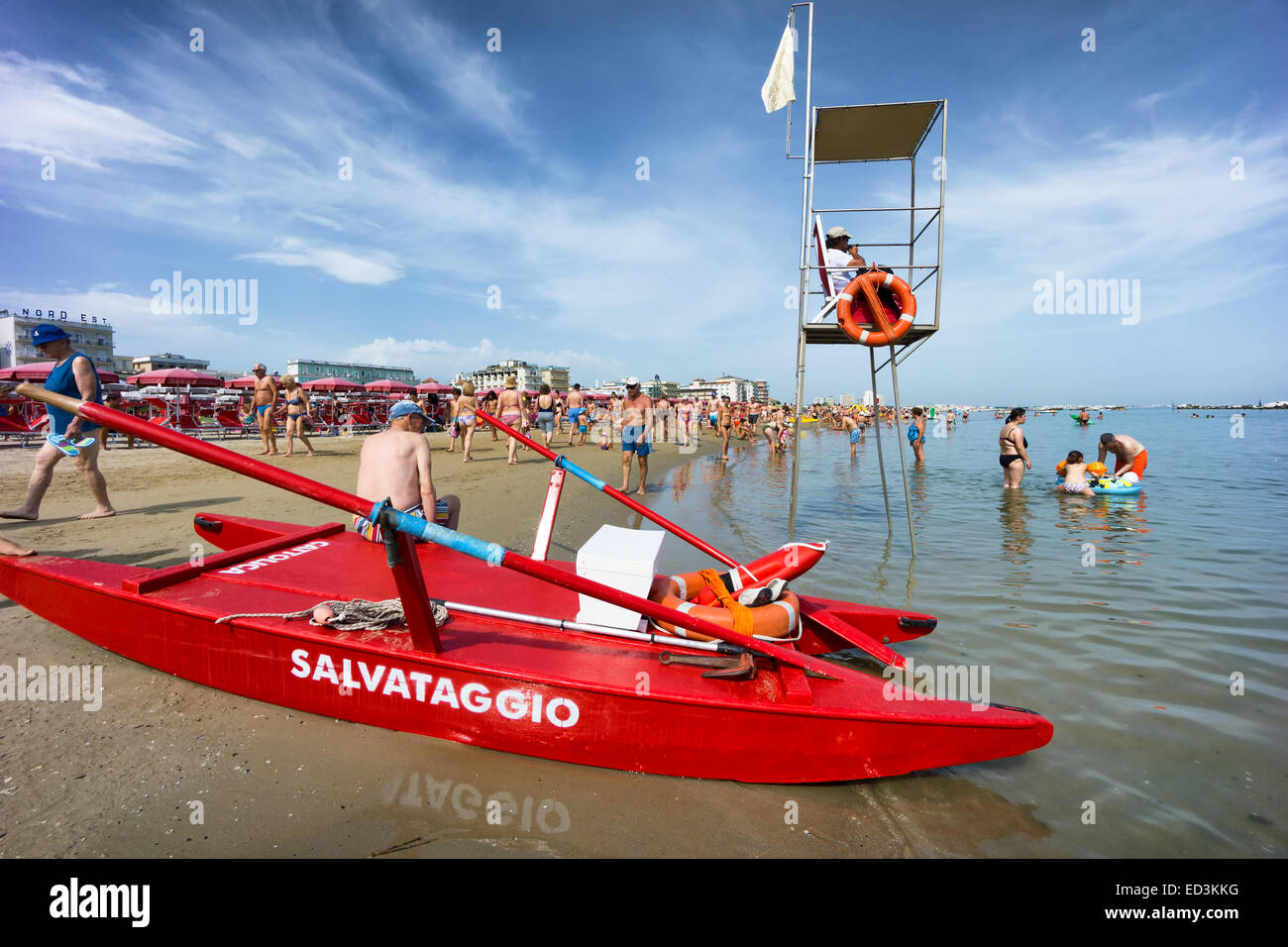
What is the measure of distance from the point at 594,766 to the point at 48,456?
6997mm

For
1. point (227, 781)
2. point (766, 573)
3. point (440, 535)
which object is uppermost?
point (440, 535)

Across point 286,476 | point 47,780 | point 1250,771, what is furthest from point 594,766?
point 1250,771

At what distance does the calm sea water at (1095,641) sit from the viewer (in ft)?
8.39

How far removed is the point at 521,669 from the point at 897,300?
622 cm

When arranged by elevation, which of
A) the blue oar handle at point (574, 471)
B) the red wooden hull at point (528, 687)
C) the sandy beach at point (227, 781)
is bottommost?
the sandy beach at point (227, 781)

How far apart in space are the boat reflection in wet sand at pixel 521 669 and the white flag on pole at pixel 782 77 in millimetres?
6736

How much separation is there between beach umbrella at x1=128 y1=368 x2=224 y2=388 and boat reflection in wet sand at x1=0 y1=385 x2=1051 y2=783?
923 inches

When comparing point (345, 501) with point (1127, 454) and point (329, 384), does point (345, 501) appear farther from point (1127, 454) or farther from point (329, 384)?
point (329, 384)

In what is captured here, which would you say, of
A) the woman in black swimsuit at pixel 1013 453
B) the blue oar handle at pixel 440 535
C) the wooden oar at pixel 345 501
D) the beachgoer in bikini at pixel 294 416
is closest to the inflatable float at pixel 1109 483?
the woman in black swimsuit at pixel 1013 453

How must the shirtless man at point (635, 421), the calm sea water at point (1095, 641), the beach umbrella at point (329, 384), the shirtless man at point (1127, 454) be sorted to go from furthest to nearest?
the beach umbrella at point (329, 384), the shirtless man at point (1127, 454), the shirtless man at point (635, 421), the calm sea water at point (1095, 641)

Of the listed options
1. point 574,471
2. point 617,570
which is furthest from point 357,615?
point 574,471

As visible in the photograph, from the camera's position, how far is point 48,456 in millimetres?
5730

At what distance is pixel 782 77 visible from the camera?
6.91 meters
